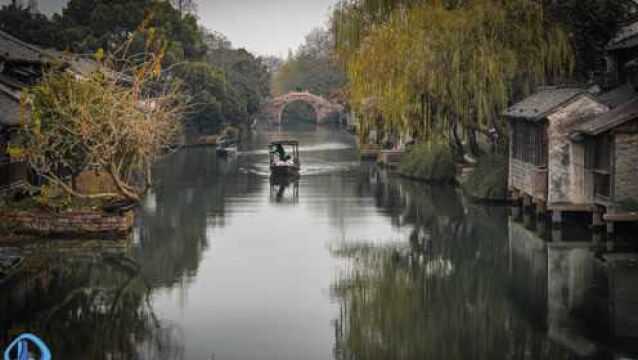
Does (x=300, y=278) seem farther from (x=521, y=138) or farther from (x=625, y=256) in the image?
(x=521, y=138)

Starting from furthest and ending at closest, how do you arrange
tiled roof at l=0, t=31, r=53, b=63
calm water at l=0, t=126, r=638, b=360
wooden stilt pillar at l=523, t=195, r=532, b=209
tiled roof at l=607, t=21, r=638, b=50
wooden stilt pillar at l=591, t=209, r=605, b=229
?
tiled roof at l=0, t=31, r=53, b=63
wooden stilt pillar at l=523, t=195, r=532, b=209
tiled roof at l=607, t=21, r=638, b=50
wooden stilt pillar at l=591, t=209, r=605, b=229
calm water at l=0, t=126, r=638, b=360

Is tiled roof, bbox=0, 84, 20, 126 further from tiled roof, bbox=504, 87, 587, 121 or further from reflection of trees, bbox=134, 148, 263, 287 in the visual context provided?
tiled roof, bbox=504, 87, 587, 121

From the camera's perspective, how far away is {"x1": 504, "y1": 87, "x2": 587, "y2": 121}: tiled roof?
32312 millimetres

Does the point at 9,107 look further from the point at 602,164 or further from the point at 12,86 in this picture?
the point at 602,164

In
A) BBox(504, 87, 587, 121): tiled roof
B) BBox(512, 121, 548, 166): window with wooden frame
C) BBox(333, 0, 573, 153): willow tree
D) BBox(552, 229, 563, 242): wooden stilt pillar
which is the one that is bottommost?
BBox(552, 229, 563, 242): wooden stilt pillar

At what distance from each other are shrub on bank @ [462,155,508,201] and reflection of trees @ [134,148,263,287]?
10266 mm

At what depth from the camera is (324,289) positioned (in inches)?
906

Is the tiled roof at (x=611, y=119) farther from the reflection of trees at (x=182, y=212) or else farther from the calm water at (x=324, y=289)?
the reflection of trees at (x=182, y=212)

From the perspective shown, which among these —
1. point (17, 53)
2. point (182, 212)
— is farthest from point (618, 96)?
point (17, 53)

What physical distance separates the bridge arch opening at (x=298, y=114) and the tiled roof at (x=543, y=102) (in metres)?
114

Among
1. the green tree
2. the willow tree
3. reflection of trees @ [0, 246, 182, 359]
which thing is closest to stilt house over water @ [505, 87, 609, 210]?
the willow tree

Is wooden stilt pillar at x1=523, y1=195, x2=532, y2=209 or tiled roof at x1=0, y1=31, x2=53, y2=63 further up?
tiled roof at x1=0, y1=31, x2=53, y2=63

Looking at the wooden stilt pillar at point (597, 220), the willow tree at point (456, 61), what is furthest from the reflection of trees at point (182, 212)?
the wooden stilt pillar at point (597, 220)

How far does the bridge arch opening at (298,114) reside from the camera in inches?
6024
